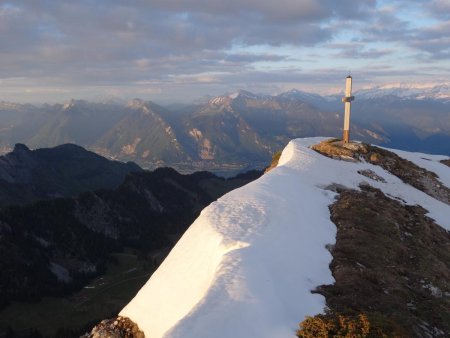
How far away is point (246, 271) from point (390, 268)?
10.5m

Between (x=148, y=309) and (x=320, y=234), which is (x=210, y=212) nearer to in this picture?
(x=320, y=234)

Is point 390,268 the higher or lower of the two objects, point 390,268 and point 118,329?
the higher

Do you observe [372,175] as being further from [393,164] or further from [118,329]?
[118,329]

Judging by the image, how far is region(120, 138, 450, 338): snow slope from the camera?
17728 mm

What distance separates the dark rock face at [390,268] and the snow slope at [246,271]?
1114mm

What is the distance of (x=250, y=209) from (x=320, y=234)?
17.2 feet

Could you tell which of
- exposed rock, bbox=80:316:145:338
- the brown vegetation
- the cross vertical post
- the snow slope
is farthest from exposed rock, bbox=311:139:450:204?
the brown vegetation

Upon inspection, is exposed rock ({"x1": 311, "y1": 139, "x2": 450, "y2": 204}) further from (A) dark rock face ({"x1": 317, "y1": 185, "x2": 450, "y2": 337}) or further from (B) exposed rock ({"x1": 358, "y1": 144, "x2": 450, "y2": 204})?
(A) dark rock face ({"x1": 317, "y1": 185, "x2": 450, "y2": 337})

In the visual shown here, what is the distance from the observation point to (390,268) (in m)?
26.5

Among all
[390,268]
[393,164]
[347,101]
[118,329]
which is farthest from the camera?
[347,101]

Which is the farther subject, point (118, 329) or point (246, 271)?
point (118, 329)

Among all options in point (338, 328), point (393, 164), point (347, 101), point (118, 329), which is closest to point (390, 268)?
point (338, 328)

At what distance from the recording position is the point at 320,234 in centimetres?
2988

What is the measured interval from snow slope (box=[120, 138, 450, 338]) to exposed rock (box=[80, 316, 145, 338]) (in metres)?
0.42
